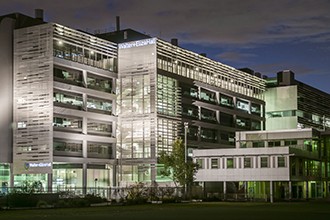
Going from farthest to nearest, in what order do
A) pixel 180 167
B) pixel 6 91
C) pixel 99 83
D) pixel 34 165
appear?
pixel 99 83 → pixel 6 91 → pixel 34 165 → pixel 180 167

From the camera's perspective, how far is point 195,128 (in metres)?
130

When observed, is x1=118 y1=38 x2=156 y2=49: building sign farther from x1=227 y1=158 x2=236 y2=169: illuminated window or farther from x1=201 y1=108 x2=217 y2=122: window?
x1=227 y1=158 x2=236 y2=169: illuminated window

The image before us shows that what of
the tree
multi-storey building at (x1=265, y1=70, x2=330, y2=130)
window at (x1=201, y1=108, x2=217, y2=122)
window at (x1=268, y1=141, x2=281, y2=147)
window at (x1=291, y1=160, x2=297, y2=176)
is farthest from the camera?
multi-storey building at (x1=265, y1=70, x2=330, y2=130)

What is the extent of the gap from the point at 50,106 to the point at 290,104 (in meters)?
76.3

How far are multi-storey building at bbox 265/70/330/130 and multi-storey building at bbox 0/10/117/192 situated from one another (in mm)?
59898

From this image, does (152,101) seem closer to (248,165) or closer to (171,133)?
(171,133)

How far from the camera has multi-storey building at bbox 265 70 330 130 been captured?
155m

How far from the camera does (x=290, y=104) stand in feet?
513

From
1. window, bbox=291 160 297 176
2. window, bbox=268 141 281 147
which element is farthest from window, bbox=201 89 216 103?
window, bbox=291 160 297 176

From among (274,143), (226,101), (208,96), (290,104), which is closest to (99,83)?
(208,96)

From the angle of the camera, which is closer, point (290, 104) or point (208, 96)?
point (208, 96)

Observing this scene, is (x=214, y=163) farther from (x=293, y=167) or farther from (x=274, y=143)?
(x=274, y=143)

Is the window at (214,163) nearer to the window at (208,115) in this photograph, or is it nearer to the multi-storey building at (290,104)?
the window at (208,115)

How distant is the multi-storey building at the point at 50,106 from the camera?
101 meters
